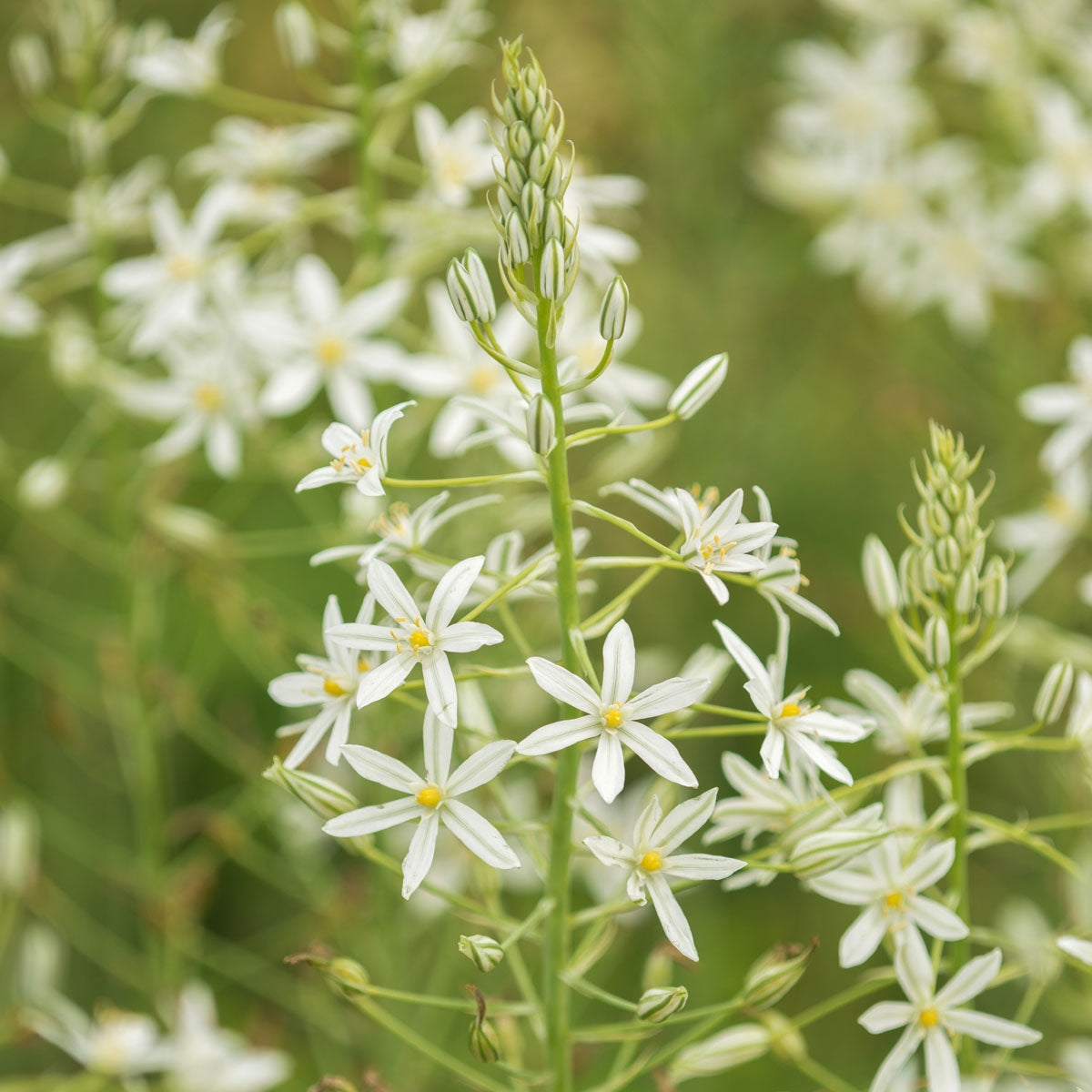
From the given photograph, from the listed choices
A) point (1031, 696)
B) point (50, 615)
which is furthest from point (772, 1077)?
point (50, 615)

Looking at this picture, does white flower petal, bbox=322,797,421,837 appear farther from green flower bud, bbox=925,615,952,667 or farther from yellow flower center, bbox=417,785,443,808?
green flower bud, bbox=925,615,952,667

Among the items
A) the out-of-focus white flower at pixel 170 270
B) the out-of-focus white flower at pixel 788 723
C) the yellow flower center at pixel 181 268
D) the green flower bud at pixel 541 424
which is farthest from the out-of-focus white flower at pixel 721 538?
the yellow flower center at pixel 181 268

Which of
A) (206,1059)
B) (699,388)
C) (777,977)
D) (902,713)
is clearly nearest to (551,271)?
(699,388)

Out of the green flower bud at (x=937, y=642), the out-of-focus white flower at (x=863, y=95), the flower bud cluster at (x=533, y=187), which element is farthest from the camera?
the out-of-focus white flower at (x=863, y=95)

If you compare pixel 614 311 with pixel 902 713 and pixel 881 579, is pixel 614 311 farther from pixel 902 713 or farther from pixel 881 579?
pixel 902 713

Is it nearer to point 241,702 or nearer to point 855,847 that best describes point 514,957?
point 855,847

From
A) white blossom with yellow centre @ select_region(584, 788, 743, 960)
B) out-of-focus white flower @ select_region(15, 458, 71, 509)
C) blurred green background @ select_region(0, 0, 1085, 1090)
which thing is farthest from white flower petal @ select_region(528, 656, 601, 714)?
out-of-focus white flower @ select_region(15, 458, 71, 509)

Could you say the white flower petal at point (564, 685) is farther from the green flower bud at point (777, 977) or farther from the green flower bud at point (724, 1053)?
the green flower bud at point (724, 1053)
